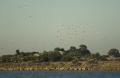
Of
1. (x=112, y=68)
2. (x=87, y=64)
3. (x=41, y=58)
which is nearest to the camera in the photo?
(x=112, y=68)

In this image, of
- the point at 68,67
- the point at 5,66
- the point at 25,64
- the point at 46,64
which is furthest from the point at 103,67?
the point at 5,66

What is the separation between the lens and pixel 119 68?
168 metres

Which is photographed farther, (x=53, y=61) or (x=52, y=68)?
(x=53, y=61)

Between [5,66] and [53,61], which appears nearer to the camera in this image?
[5,66]

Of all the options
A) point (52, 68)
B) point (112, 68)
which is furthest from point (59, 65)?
point (112, 68)

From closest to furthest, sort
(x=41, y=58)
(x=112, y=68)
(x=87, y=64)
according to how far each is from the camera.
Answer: (x=112, y=68) → (x=87, y=64) → (x=41, y=58)

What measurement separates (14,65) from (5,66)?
5656 mm

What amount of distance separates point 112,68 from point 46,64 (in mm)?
38961

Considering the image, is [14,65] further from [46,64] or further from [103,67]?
[103,67]

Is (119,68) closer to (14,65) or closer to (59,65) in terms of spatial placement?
(59,65)

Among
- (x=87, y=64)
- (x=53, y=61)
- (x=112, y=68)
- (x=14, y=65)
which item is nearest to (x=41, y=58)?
(x=53, y=61)

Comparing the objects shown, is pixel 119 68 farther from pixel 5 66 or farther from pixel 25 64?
pixel 5 66

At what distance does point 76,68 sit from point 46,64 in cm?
1920

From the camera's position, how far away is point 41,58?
198125 millimetres
